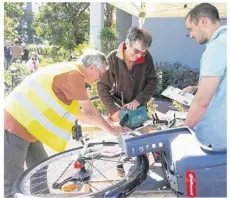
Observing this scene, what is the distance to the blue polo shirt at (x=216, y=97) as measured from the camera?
1936 millimetres

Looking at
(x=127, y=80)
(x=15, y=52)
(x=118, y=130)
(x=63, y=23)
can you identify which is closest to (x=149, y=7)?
(x=127, y=80)

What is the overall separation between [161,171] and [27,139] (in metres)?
0.89

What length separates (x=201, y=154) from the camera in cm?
177

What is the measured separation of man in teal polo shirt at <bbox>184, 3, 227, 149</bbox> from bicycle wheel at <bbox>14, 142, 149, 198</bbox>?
389mm

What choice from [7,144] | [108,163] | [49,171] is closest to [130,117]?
[108,163]

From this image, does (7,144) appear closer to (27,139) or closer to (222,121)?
(27,139)

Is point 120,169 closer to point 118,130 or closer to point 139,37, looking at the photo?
point 118,130

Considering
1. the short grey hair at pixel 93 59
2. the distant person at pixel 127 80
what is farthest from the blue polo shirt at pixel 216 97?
the distant person at pixel 127 80

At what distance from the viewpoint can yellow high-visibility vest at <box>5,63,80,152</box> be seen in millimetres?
2354

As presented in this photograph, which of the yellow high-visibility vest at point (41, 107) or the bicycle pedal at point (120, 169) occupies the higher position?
the yellow high-visibility vest at point (41, 107)

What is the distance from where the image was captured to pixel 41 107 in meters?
2.36

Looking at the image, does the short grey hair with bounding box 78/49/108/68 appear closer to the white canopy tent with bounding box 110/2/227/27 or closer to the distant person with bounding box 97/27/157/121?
the distant person with bounding box 97/27/157/121

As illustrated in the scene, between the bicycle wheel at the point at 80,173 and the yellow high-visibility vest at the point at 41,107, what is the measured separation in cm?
16

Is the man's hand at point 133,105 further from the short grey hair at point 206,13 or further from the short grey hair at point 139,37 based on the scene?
the short grey hair at point 206,13
